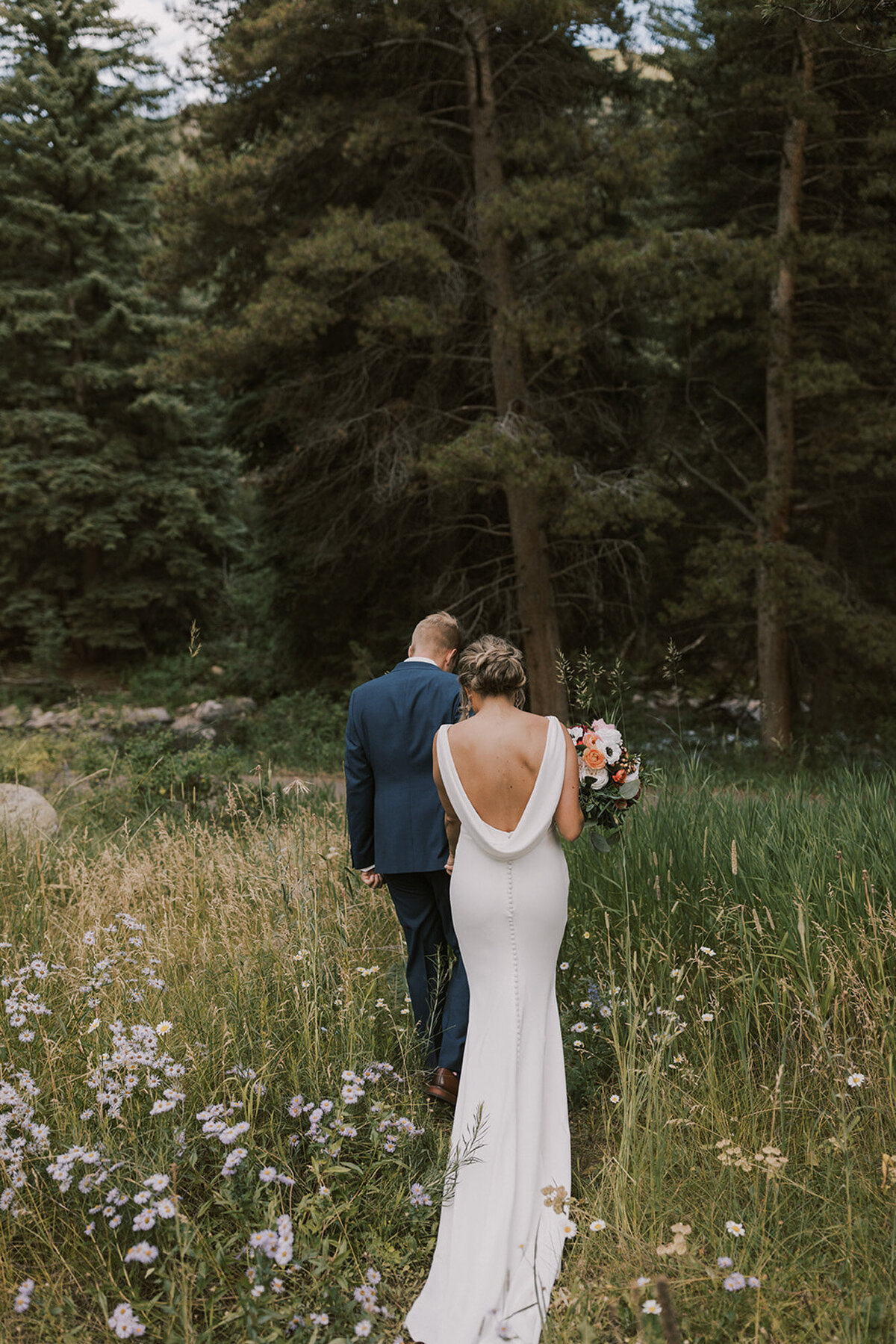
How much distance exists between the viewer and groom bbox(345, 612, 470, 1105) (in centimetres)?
392

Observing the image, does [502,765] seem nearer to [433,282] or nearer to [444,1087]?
[444,1087]

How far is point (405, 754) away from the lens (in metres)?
4.01

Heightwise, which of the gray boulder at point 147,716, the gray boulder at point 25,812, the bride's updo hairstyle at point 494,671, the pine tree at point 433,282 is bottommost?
the gray boulder at point 147,716

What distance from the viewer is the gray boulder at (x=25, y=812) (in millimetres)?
6426

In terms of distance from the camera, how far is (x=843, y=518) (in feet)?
42.6

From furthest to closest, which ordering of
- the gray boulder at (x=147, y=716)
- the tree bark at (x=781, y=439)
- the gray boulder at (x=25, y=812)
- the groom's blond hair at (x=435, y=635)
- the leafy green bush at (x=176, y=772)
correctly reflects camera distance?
the gray boulder at (x=147, y=716), the tree bark at (x=781, y=439), the leafy green bush at (x=176, y=772), the gray boulder at (x=25, y=812), the groom's blond hair at (x=435, y=635)

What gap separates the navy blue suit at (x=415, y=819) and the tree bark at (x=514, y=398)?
6.98m

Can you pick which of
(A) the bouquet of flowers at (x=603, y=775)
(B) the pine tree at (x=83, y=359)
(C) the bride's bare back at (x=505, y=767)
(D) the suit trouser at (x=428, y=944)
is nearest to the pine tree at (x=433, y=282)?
(B) the pine tree at (x=83, y=359)

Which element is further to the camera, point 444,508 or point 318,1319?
point 444,508

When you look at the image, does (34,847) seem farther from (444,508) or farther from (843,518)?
(843,518)

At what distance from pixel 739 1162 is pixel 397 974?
1.84 m

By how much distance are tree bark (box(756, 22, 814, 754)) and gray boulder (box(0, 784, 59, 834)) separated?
24.3 ft

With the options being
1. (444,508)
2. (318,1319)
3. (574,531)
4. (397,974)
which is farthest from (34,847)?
(444,508)

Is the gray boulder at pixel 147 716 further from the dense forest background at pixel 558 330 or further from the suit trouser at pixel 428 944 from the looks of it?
the suit trouser at pixel 428 944
